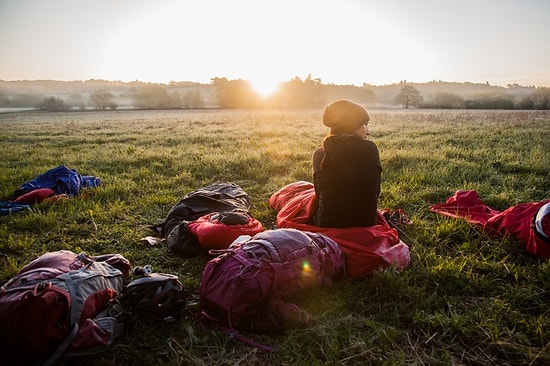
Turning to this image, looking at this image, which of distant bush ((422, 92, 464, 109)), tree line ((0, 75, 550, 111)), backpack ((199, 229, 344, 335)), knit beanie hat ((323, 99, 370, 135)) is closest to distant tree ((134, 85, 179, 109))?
tree line ((0, 75, 550, 111))

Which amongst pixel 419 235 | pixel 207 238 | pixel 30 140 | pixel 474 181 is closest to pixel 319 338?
pixel 207 238

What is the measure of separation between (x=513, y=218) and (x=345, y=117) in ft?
8.93

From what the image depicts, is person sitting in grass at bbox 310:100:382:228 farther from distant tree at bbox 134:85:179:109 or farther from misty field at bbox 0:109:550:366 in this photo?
distant tree at bbox 134:85:179:109

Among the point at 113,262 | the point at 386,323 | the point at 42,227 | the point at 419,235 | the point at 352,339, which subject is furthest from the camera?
the point at 42,227

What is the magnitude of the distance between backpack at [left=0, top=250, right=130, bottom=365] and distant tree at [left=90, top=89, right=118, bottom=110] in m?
69.0

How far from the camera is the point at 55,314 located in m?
2.52

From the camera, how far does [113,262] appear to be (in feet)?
11.8

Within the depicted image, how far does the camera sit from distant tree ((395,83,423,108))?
216 feet

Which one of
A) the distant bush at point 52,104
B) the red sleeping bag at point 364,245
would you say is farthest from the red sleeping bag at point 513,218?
the distant bush at point 52,104

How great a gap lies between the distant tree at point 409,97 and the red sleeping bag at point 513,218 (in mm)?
65453

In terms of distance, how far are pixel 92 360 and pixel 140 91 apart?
80851 mm

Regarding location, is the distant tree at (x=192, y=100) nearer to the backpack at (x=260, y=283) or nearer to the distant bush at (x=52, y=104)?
the distant bush at (x=52, y=104)

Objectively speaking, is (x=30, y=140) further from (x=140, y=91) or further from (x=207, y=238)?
(x=140, y=91)

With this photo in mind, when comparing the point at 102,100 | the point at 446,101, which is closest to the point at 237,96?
the point at 102,100
